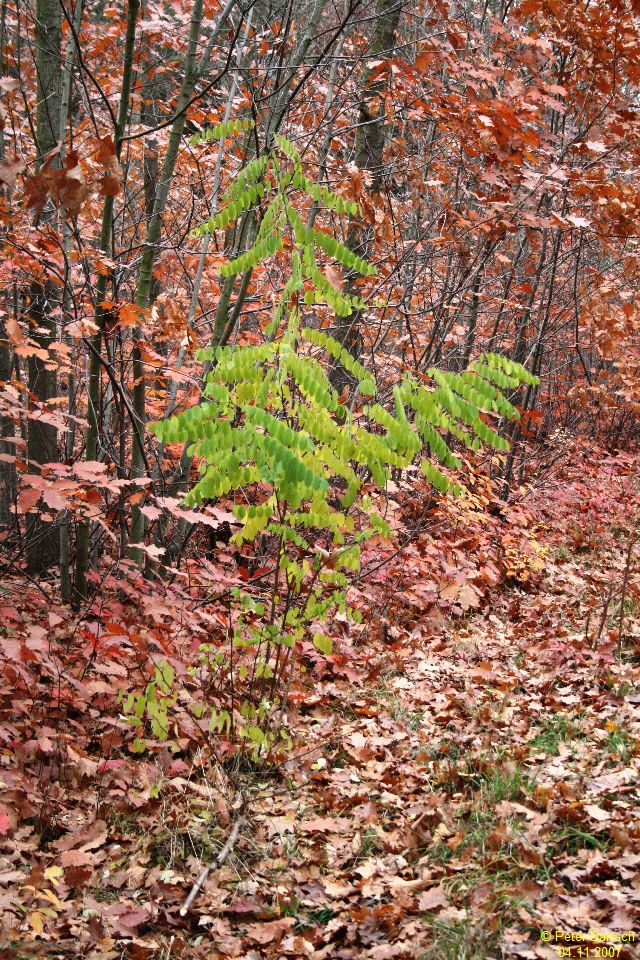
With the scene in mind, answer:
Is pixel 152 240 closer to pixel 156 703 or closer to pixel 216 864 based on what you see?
pixel 156 703

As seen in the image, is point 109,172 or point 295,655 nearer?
point 109,172

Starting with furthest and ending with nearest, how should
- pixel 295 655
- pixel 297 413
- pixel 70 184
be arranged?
pixel 295 655 < pixel 297 413 < pixel 70 184

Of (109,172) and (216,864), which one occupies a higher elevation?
(109,172)

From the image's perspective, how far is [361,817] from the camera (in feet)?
12.0

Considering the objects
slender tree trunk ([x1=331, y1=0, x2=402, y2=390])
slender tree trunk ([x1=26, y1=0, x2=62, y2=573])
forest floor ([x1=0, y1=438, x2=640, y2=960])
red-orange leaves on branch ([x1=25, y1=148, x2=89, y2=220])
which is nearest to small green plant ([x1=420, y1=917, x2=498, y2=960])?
forest floor ([x1=0, y1=438, x2=640, y2=960])

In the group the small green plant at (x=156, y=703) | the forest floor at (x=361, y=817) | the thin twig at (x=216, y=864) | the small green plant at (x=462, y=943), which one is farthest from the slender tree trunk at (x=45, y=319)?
the small green plant at (x=462, y=943)

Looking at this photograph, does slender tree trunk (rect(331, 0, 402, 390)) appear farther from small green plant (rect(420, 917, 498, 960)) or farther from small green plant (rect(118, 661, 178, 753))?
small green plant (rect(420, 917, 498, 960))

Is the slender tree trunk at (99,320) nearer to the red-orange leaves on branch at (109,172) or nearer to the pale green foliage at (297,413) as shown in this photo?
the pale green foliage at (297,413)

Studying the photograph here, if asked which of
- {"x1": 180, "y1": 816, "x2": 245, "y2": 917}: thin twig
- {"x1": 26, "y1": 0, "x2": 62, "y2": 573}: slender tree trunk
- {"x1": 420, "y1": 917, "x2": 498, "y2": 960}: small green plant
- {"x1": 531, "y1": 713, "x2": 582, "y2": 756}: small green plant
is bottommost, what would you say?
{"x1": 180, "y1": 816, "x2": 245, "y2": 917}: thin twig

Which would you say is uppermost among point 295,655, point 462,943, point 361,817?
point 295,655

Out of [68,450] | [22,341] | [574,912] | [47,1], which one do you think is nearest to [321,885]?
[574,912]

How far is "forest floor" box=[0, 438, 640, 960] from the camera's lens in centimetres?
285

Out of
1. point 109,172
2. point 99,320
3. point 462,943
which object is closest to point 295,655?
point 462,943

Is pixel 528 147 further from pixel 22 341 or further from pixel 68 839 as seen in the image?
pixel 68 839
